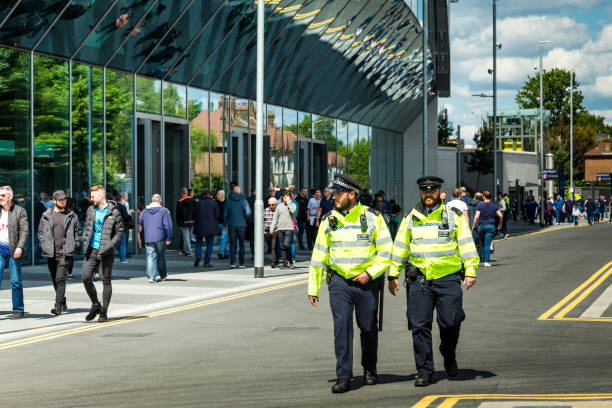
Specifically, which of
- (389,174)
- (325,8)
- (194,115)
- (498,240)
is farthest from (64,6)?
(389,174)

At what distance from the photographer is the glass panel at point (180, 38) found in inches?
916

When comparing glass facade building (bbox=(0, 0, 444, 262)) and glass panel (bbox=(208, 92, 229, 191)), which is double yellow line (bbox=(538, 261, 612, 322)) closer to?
glass facade building (bbox=(0, 0, 444, 262))

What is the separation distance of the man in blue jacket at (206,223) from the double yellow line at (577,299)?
8028 millimetres

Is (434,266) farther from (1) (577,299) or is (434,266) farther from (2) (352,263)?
(1) (577,299)

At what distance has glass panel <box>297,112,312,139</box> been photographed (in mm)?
34562

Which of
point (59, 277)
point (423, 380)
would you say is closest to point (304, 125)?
point (59, 277)

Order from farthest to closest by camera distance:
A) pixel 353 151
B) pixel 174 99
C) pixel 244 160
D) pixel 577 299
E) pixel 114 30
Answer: pixel 353 151 → pixel 244 160 → pixel 174 99 → pixel 114 30 → pixel 577 299

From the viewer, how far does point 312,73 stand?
1283 inches

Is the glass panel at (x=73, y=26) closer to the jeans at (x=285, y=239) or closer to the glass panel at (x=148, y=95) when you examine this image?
the glass panel at (x=148, y=95)

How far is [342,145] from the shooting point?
4012 cm

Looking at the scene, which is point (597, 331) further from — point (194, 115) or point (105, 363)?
point (194, 115)

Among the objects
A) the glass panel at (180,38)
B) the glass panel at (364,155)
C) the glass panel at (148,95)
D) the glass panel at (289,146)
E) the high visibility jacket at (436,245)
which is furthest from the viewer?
the glass panel at (364,155)

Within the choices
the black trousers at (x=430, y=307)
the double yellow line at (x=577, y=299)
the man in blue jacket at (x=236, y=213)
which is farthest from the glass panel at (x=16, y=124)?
the black trousers at (x=430, y=307)

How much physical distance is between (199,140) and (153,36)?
4698 mm
